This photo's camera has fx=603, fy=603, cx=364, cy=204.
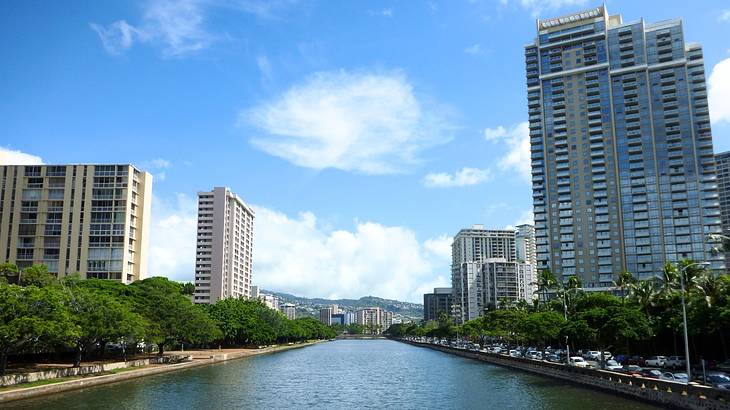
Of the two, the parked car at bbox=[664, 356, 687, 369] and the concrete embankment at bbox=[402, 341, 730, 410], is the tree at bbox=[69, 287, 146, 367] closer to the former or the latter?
the concrete embankment at bbox=[402, 341, 730, 410]

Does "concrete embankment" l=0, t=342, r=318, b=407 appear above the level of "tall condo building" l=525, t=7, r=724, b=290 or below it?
below

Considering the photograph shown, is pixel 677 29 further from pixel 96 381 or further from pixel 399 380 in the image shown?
pixel 96 381

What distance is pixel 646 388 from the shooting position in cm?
5150

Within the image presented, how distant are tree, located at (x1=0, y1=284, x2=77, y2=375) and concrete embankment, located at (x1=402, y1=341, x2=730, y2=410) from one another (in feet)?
171

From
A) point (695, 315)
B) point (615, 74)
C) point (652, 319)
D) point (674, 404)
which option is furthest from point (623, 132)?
point (674, 404)

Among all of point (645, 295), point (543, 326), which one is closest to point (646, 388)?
point (645, 295)

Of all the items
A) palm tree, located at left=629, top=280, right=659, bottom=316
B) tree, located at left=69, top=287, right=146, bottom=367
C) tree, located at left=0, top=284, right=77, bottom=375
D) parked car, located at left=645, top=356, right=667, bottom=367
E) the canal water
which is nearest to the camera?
tree, located at left=0, top=284, right=77, bottom=375

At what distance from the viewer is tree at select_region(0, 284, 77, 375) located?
5259cm

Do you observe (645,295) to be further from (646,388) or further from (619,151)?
(619,151)

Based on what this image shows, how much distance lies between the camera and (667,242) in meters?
172

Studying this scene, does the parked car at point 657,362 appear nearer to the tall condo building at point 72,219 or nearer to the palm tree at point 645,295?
the palm tree at point 645,295

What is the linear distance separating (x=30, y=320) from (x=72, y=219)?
95554 mm

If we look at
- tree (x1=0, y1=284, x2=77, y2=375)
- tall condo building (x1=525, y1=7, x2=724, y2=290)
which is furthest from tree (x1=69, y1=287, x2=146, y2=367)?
tall condo building (x1=525, y1=7, x2=724, y2=290)

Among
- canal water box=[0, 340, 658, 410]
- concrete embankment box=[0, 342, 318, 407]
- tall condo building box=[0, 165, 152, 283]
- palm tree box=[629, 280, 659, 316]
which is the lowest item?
canal water box=[0, 340, 658, 410]
